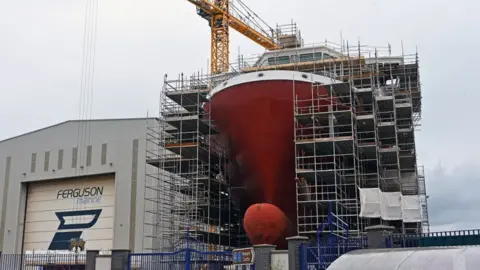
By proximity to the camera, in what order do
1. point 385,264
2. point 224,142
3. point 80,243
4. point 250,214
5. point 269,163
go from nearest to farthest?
point 385,264
point 250,214
point 269,163
point 224,142
point 80,243

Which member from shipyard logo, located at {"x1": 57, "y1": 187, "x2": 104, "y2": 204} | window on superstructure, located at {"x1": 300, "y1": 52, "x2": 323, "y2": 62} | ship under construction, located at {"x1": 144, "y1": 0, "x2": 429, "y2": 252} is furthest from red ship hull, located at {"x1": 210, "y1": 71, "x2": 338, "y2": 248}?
shipyard logo, located at {"x1": 57, "y1": 187, "x2": 104, "y2": 204}

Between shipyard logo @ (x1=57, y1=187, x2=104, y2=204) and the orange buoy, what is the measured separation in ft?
67.8

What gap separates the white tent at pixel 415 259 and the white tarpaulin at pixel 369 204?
12.0 meters

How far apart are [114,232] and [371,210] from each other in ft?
66.7

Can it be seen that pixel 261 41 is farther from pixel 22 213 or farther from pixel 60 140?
pixel 22 213

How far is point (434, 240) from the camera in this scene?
51.3ft

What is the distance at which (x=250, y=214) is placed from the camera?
2250 centimetres

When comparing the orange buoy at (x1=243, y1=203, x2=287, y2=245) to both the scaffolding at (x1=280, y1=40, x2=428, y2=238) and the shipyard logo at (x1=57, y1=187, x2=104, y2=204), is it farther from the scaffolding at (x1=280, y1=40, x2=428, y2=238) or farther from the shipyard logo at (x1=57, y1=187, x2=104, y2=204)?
the shipyard logo at (x1=57, y1=187, x2=104, y2=204)

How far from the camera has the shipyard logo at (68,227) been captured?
132ft

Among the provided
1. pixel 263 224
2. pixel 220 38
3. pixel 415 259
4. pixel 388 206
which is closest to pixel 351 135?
pixel 388 206

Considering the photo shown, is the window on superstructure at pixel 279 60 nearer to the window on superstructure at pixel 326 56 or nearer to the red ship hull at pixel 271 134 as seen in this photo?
the window on superstructure at pixel 326 56

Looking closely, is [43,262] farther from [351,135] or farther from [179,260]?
[351,135]

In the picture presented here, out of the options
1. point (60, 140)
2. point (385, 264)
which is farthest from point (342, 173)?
point (60, 140)

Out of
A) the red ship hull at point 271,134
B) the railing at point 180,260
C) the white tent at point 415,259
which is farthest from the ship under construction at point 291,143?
the white tent at point 415,259
